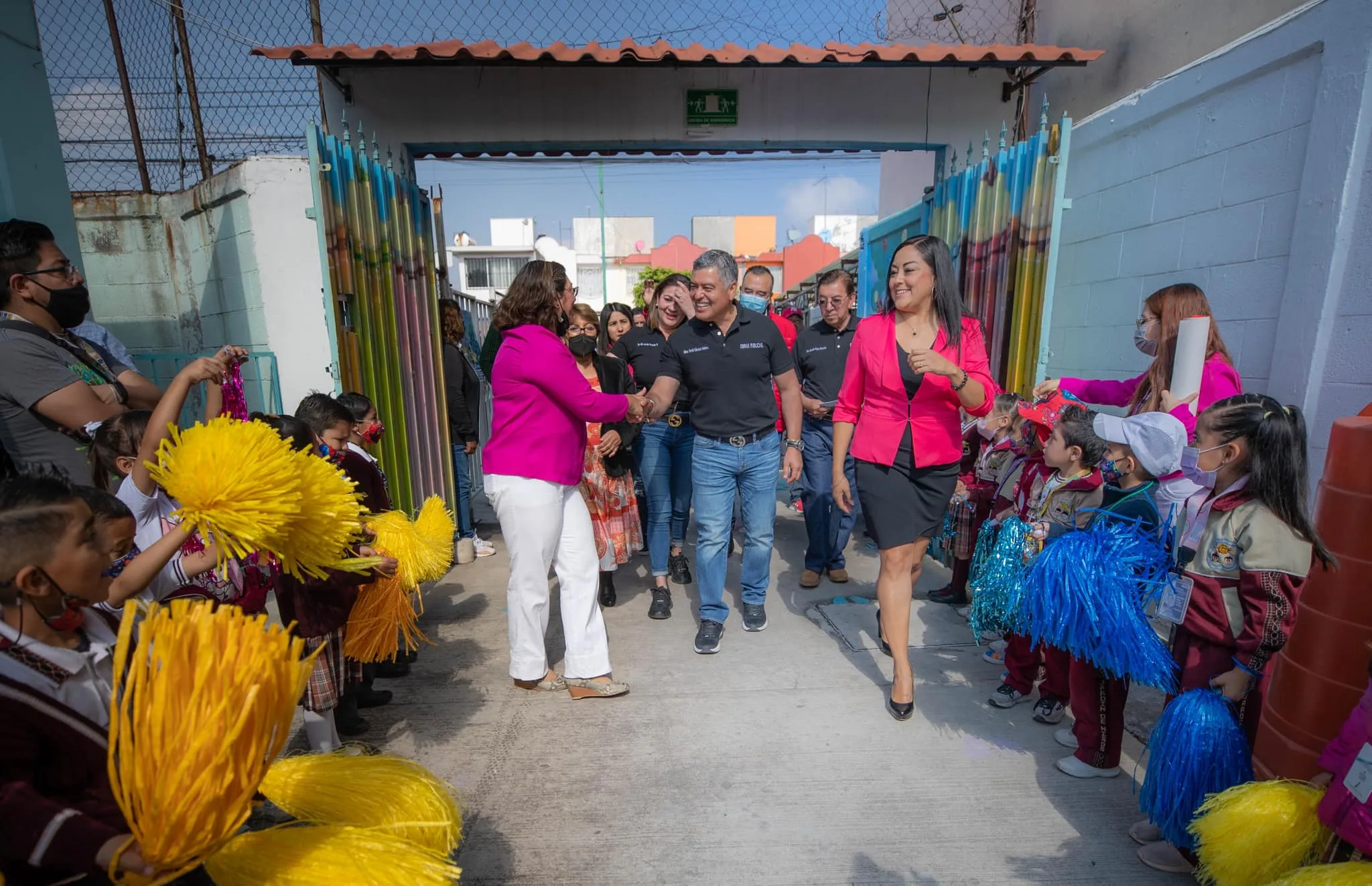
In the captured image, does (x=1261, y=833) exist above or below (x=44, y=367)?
below

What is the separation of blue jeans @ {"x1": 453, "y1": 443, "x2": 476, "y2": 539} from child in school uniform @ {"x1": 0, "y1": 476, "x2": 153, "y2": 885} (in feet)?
12.7

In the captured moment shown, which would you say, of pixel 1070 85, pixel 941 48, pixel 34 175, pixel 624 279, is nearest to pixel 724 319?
pixel 941 48

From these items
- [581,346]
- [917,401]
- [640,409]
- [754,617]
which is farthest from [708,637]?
[581,346]

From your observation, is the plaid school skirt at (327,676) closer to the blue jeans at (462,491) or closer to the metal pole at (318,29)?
the blue jeans at (462,491)

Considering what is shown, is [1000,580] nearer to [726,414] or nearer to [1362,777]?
[1362,777]

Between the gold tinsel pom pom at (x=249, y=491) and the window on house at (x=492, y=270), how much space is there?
125ft

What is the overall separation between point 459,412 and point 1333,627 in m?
5.07

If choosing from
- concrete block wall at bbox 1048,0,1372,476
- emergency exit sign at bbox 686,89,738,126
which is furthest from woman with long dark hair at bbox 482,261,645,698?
concrete block wall at bbox 1048,0,1372,476

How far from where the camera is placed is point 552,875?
2.04 meters

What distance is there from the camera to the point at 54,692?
4.09 feet

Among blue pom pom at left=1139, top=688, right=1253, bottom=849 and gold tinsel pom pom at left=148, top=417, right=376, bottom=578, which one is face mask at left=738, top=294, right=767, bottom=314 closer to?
blue pom pom at left=1139, top=688, right=1253, bottom=849

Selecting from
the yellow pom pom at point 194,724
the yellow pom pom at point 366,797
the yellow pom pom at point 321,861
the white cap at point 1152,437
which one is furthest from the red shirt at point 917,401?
the yellow pom pom at point 194,724

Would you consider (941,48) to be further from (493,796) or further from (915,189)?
(493,796)

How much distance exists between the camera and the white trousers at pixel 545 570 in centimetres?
282
